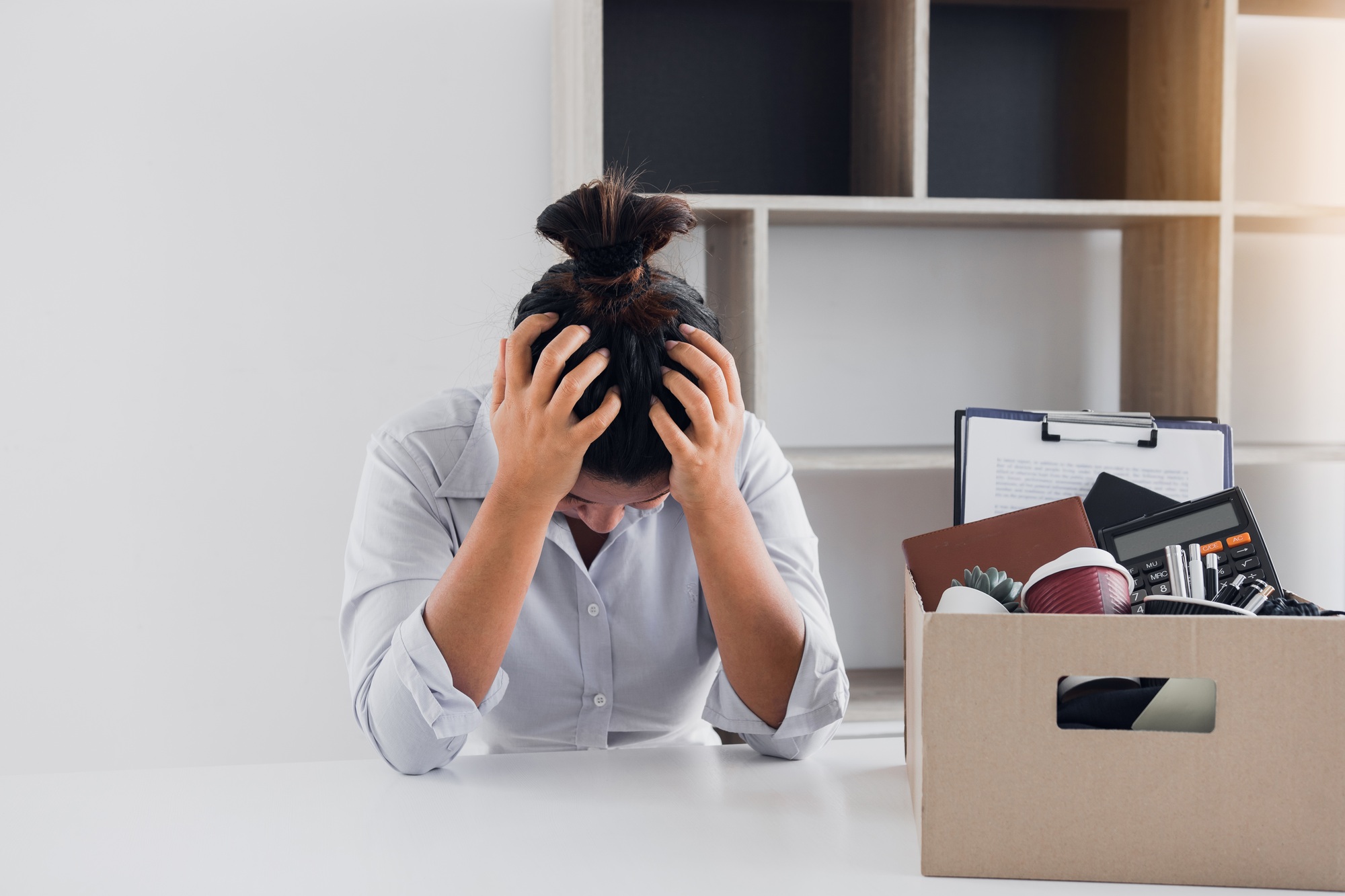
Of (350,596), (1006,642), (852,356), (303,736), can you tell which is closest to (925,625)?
(1006,642)

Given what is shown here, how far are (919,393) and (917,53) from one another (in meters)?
0.62

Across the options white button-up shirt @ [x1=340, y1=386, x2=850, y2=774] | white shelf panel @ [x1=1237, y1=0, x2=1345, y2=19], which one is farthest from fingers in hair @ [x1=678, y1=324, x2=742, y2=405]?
white shelf panel @ [x1=1237, y1=0, x2=1345, y2=19]

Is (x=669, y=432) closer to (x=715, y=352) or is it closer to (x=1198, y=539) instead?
(x=715, y=352)

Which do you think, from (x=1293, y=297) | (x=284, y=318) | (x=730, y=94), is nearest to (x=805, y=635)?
(x=730, y=94)

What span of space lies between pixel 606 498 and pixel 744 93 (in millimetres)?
1040

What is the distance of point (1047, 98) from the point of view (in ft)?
5.81

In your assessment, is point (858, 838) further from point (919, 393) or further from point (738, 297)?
point (919, 393)

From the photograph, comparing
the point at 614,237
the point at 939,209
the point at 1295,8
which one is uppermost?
the point at 1295,8

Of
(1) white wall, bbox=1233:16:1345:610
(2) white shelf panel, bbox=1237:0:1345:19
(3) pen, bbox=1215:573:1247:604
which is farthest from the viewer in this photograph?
(1) white wall, bbox=1233:16:1345:610

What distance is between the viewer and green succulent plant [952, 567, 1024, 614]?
69 centimetres

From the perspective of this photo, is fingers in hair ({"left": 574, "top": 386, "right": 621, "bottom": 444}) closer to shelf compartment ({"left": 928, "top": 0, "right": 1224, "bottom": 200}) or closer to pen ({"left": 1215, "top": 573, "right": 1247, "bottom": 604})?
pen ({"left": 1215, "top": 573, "right": 1247, "bottom": 604})

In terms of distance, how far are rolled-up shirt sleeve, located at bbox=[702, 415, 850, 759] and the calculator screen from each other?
27cm

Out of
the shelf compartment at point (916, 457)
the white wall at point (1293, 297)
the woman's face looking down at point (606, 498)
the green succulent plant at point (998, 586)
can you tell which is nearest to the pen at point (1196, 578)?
the green succulent plant at point (998, 586)

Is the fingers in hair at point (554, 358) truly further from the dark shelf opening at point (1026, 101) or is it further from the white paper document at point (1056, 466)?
the dark shelf opening at point (1026, 101)
